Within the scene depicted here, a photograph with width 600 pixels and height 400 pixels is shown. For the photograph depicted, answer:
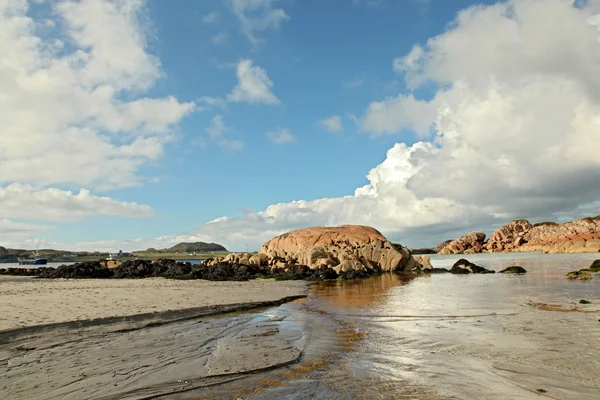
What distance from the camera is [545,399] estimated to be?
6152 millimetres

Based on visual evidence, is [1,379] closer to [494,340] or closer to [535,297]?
[494,340]

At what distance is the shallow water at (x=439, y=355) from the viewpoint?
6.77 m

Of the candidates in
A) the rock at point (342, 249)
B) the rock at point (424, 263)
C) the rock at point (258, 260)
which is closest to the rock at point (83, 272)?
the rock at point (258, 260)

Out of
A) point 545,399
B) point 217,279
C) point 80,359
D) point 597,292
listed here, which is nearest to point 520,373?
point 545,399

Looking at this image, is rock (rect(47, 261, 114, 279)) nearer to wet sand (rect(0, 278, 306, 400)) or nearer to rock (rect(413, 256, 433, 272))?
wet sand (rect(0, 278, 306, 400))

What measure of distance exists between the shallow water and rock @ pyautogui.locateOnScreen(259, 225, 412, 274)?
83.8 ft

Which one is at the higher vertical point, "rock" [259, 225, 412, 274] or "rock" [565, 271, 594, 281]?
"rock" [259, 225, 412, 274]

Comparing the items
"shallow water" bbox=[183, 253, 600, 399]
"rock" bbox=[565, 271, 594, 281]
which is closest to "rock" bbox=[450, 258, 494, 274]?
"rock" bbox=[565, 271, 594, 281]

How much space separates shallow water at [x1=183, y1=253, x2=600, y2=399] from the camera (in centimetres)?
677

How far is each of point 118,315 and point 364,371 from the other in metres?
10.2

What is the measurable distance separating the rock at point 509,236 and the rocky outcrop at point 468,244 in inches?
143

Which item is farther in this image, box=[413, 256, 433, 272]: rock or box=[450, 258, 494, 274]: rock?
box=[413, 256, 433, 272]: rock

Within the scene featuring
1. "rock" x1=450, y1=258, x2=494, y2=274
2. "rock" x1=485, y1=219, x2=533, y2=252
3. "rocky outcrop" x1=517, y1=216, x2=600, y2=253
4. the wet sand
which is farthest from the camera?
"rock" x1=485, y1=219, x2=533, y2=252

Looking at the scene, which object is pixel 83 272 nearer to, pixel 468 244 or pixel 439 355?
pixel 439 355
